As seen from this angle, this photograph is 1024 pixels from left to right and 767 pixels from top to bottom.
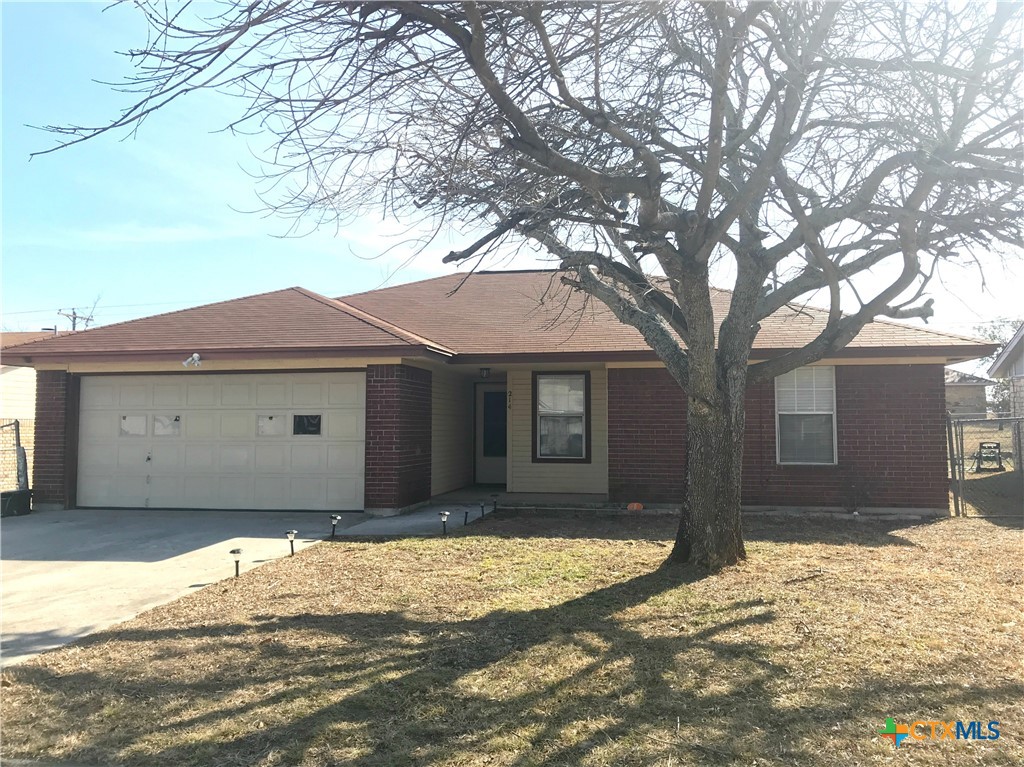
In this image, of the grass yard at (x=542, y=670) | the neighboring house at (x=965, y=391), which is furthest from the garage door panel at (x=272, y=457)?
the neighboring house at (x=965, y=391)

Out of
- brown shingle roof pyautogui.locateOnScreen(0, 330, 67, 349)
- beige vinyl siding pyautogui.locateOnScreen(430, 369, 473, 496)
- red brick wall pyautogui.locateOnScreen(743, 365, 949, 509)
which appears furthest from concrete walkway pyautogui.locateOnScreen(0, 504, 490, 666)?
brown shingle roof pyautogui.locateOnScreen(0, 330, 67, 349)

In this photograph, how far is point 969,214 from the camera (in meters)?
7.21

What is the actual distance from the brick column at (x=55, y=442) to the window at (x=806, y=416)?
12.6 m

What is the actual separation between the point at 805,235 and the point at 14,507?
13021 mm

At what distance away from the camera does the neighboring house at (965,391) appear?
4019cm

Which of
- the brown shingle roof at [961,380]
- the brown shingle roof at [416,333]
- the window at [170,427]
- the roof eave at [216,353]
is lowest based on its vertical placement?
the window at [170,427]

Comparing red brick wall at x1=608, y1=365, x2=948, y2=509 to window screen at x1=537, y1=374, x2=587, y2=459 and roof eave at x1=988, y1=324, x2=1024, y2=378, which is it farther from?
roof eave at x1=988, y1=324, x2=1024, y2=378

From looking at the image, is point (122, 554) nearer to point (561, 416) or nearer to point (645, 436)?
point (561, 416)

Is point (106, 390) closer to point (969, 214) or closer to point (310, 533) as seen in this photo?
point (310, 533)

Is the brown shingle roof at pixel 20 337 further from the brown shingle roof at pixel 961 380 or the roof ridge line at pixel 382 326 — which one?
the brown shingle roof at pixel 961 380

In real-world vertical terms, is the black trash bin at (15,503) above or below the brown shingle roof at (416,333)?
below

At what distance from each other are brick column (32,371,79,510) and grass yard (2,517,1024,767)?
714cm

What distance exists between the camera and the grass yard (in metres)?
3.50

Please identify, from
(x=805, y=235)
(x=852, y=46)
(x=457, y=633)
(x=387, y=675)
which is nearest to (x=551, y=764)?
(x=387, y=675)
